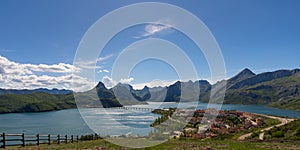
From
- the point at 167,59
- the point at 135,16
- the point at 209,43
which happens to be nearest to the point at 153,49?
the point at 167,59

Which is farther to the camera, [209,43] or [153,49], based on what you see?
[153,49]

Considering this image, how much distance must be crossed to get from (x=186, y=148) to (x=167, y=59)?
8.70 m

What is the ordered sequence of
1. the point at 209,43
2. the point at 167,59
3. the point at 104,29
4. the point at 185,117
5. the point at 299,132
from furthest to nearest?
the point at 185,117
the point at 299,132
the point at 167,59
the point at 209,43
the point at 104,29

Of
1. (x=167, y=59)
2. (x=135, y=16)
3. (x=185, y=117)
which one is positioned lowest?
(x=185, y=117)

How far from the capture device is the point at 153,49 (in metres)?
26.1

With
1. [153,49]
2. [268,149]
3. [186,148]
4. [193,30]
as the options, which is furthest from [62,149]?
[268,149]

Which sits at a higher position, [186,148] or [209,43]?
[209,43]

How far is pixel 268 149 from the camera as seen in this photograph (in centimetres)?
2156

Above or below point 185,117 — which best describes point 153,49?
above

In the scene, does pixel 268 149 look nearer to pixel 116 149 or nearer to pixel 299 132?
pixel 116 149

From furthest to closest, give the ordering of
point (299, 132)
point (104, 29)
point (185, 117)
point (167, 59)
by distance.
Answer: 1. point (185, 117)
2. point (299, 132)
3. point (167, 59)
4. point (104, 29)

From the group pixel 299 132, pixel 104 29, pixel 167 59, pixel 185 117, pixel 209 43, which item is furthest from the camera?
pixel 185 117

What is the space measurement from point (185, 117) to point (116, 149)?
101777 mm

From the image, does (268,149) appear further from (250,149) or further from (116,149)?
(116,149)
